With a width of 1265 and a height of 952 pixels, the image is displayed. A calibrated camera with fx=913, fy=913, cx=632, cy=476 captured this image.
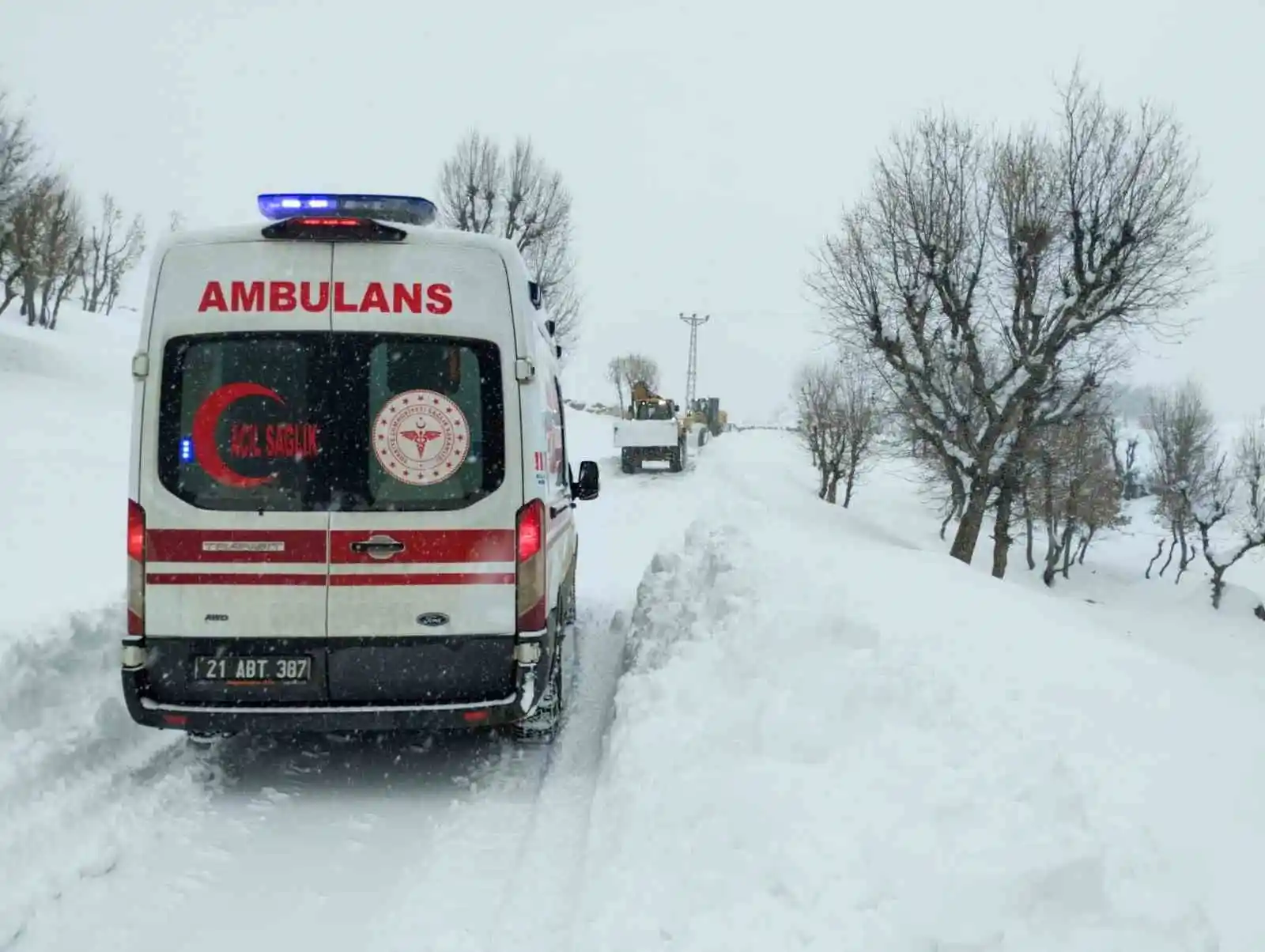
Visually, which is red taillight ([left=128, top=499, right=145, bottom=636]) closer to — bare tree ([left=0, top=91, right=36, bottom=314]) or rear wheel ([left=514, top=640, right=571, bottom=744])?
rear wheel ([left=514, top=640, right=571, bottom=744])

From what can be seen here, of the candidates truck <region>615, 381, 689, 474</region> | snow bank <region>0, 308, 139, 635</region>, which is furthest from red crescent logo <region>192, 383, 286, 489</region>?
truck <region>615, 381, 689, 474</region>

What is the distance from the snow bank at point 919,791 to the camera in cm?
279

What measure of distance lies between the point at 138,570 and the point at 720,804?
2925mm

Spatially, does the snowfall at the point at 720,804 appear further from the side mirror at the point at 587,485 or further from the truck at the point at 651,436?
the truck at the point at 651,436

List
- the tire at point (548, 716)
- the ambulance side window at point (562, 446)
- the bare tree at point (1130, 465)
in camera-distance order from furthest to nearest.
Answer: the bare tree at point (1130, 465), the ambulance side window at point (562, 446), the tire at point (548, 716)

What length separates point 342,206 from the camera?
4594mm

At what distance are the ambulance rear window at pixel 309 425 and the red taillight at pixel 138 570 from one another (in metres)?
0.22

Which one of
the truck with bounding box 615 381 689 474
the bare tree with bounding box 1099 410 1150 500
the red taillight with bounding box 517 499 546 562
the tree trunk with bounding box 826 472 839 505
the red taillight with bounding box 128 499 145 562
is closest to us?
the red taillight with bounding box 128 499 145 562

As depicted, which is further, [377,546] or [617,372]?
[617,372]

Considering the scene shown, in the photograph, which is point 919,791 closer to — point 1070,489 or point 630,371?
point 1070,489

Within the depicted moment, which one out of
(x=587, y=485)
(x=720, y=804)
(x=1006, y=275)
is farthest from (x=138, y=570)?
(x=1006, y=275)

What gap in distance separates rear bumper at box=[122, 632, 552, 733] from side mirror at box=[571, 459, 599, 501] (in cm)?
237

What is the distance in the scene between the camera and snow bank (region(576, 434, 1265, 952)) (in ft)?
9.15

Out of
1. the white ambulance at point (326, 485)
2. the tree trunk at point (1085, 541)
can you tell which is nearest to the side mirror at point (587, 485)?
the white ambulance at point (326, 485)
